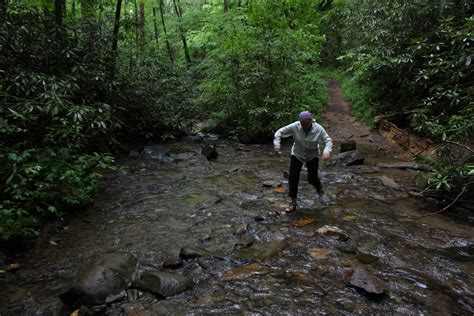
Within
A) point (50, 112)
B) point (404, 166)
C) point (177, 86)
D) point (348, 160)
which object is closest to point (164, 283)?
point (50, 112)

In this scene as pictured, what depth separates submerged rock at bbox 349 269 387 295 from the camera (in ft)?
13.5

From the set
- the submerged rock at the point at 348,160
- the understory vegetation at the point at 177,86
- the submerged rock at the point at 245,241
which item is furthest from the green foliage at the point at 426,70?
the submerged rock at the point at 245,241

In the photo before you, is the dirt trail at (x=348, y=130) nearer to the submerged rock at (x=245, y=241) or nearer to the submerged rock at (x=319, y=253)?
the submerged rock at (x=319, y=253)

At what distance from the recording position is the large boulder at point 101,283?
13.0 ft

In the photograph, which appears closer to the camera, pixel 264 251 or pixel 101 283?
pixel 101 283

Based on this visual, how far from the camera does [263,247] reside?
5453mm

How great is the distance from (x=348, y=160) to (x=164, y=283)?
25.9 feet

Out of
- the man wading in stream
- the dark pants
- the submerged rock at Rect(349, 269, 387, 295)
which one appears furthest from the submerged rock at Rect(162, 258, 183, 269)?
the dark pants

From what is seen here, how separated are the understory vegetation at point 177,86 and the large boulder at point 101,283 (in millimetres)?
2090

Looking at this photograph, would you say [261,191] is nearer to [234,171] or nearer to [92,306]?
[234,171]

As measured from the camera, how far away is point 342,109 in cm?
1947

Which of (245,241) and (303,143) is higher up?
(303,143)

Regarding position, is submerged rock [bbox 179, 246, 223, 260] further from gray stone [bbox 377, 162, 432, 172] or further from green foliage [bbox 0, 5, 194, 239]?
gray stone [bbox 377, 162, 432, 172]

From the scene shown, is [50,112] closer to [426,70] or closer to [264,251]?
[264,251]
